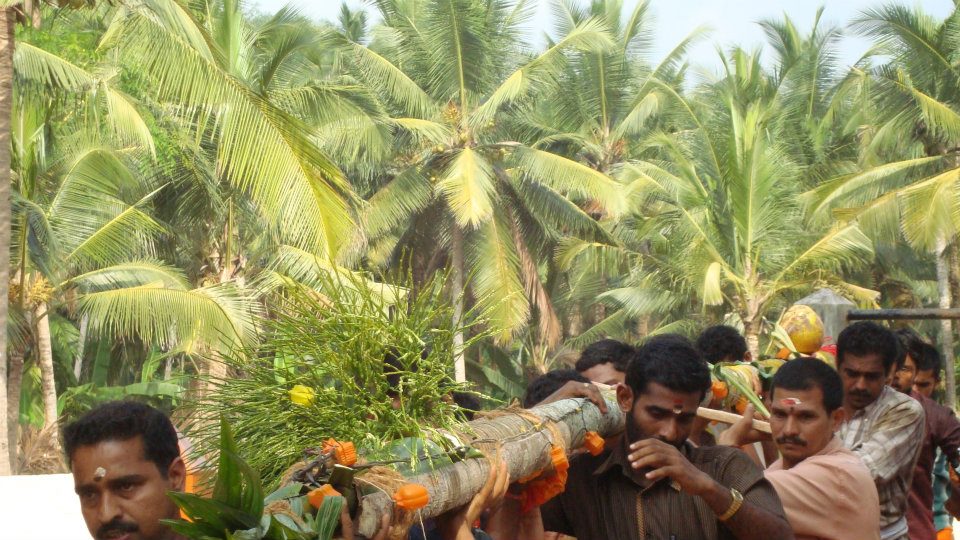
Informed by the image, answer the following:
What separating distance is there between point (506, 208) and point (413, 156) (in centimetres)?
265

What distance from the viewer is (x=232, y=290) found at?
722 inches

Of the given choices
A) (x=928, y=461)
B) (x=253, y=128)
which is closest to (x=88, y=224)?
(x=253, y=128)

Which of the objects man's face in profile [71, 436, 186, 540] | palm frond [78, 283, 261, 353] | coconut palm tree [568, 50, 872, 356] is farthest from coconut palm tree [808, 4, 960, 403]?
man's face in profile [71, 436, 186, 540]

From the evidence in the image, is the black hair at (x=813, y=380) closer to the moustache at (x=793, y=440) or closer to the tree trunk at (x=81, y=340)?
the moustache at (x=793, y=440)

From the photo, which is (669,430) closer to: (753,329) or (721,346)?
(721,346)

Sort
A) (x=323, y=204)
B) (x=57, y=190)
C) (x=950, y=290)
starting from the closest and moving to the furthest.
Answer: (x=323, y=204) → (x=57, y=190) → (x=950, y=290)

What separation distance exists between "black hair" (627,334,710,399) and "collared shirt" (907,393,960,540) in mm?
1837

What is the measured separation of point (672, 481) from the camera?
3.19m

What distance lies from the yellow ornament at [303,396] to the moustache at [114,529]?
0.55 m

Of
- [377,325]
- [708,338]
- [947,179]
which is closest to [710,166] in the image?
[947,179]

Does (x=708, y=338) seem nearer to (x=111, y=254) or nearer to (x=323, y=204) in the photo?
Result: (x=323, y=204)

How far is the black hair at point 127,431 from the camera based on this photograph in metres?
2.66

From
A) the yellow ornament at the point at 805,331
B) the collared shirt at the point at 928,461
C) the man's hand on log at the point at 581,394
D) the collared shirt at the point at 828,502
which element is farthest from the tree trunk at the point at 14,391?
the collared shirt at the point at 828,502

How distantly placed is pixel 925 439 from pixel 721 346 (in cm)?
93
